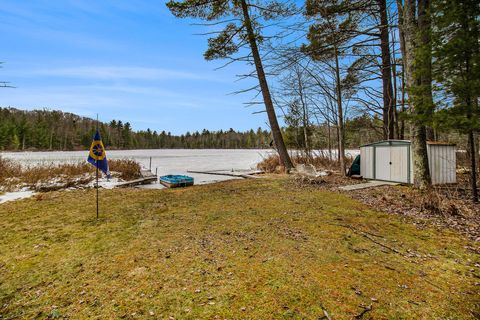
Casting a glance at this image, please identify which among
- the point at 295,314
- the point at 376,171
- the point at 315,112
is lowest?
the point at 295,314

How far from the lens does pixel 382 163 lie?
9.22 meters

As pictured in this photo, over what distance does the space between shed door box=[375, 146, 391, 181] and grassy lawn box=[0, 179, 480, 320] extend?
4876mm

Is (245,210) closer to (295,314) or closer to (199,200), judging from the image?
(199,200)

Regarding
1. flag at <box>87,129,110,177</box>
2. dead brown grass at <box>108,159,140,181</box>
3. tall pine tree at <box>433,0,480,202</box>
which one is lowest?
dead brown grass at <box>108,159,140,181</box>

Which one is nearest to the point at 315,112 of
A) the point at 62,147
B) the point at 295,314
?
the point at 295,314

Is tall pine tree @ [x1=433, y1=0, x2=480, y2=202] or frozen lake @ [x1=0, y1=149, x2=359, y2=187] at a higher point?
tall pine tree @ [x1=433, y1=0, x2=480, y2=202]

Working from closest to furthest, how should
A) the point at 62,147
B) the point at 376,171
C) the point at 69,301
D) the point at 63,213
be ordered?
the point at 69,301
the point at 63,213
the point at 376,171
the point at 62,147

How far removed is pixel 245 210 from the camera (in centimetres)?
531

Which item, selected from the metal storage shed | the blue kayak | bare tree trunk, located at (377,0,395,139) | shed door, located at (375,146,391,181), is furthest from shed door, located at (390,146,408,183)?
the blue kayak

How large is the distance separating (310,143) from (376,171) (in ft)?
21.8

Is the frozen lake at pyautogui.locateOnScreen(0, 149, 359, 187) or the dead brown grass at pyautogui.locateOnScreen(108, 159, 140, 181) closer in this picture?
the dead brown grass at pyautogui.locateOnScreen(108, 159, 140, 181)

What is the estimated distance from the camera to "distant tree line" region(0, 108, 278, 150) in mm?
51594

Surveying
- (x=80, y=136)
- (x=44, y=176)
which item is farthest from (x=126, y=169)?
(x=80, y=136)

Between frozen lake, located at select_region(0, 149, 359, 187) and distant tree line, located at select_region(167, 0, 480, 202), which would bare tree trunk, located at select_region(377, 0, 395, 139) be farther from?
frozen lake, located at select_region(0, 149, 359, 187)
